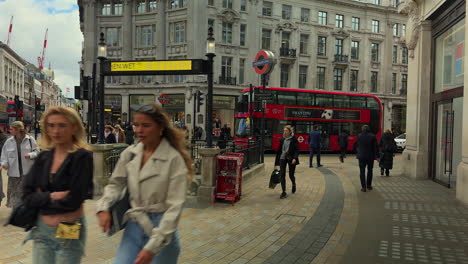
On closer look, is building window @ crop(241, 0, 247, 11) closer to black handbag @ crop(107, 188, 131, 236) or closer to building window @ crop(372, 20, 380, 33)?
building window @ crop(372, 20, 380, 33)

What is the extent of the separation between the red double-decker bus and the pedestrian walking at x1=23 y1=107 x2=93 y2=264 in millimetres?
16276

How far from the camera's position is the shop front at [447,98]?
30.3 ft

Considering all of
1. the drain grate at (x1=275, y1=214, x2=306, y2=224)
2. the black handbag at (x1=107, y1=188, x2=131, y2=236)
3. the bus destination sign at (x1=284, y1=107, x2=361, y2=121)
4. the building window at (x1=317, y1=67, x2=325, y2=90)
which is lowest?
the drain grate at (x1=275, y1=214, x2=306, y2=224)

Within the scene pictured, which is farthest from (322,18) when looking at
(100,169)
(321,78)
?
(100,169)

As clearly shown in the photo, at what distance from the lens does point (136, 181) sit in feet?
7.26

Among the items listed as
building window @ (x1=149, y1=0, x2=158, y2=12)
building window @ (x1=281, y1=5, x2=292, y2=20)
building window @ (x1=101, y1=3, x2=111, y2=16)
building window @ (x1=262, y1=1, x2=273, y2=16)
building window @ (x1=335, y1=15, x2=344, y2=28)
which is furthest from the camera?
building window @ (x1=335, y1=15, x2=344, y2=28)

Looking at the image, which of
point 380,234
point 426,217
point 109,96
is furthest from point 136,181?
point 109,96

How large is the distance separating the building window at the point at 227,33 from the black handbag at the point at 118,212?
1293 inches

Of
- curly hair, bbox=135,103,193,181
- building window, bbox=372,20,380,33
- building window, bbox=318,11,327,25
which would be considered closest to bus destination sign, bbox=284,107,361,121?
curly hair, bbox=135,103,193,181

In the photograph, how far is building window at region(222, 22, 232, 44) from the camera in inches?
1336

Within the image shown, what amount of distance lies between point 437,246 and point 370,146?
416 centimetres

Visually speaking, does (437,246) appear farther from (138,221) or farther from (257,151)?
(257,151)

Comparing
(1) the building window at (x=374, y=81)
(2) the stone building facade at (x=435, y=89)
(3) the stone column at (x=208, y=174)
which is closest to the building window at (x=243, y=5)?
(1) the building window at (x=374, y=81)

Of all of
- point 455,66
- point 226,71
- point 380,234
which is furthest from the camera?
point 226,71
